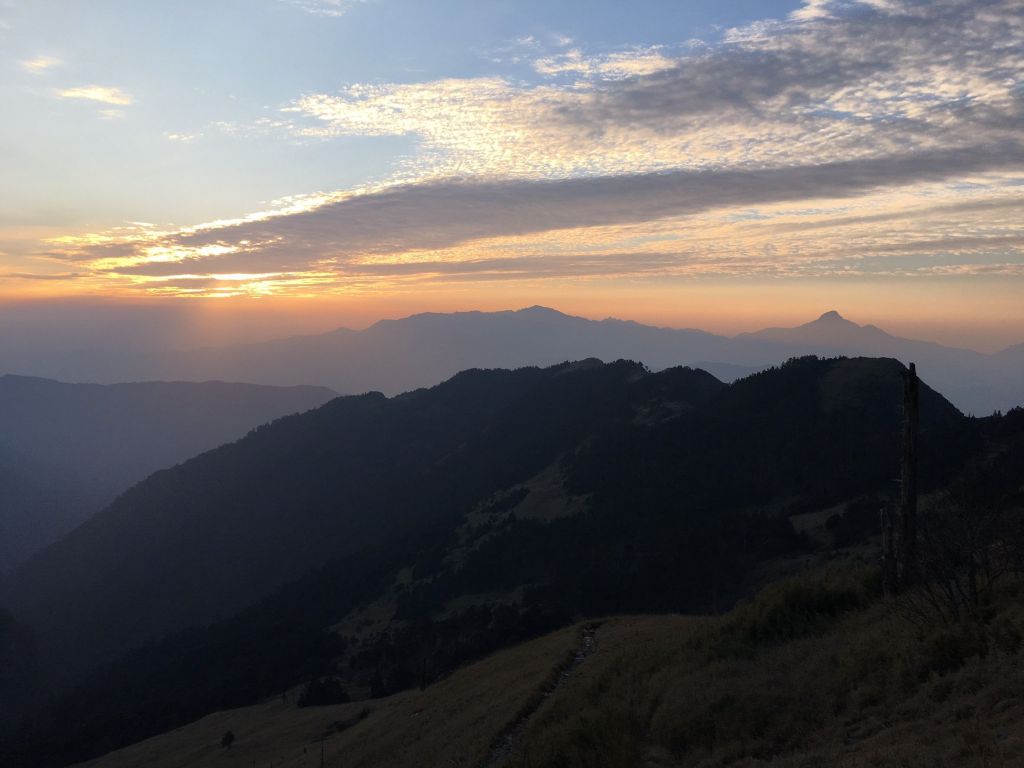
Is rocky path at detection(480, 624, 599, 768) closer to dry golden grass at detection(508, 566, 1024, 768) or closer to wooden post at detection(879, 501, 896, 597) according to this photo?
dry golden grass at detection(508, 566, 1024, 768)

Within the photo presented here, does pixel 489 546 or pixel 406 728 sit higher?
pixel 406 728

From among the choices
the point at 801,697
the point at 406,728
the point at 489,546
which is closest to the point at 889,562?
the point at 801,697

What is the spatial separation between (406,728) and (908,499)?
19.9 meters

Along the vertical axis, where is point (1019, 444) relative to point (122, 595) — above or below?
above

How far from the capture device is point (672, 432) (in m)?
119

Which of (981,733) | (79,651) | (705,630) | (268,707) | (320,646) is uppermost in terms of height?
(981,733)

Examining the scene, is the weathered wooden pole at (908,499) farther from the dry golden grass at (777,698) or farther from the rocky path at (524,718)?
the rocky path at (524,718)

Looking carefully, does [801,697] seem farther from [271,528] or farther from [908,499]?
[271,528]

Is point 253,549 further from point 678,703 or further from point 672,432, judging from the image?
point 678,703

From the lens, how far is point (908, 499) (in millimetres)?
18594

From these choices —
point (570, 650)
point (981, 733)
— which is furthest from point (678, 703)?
point (570, 650)

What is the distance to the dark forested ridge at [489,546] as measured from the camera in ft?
247

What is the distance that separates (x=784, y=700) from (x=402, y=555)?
4438 inches

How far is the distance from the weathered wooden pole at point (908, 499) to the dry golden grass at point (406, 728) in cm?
1143
